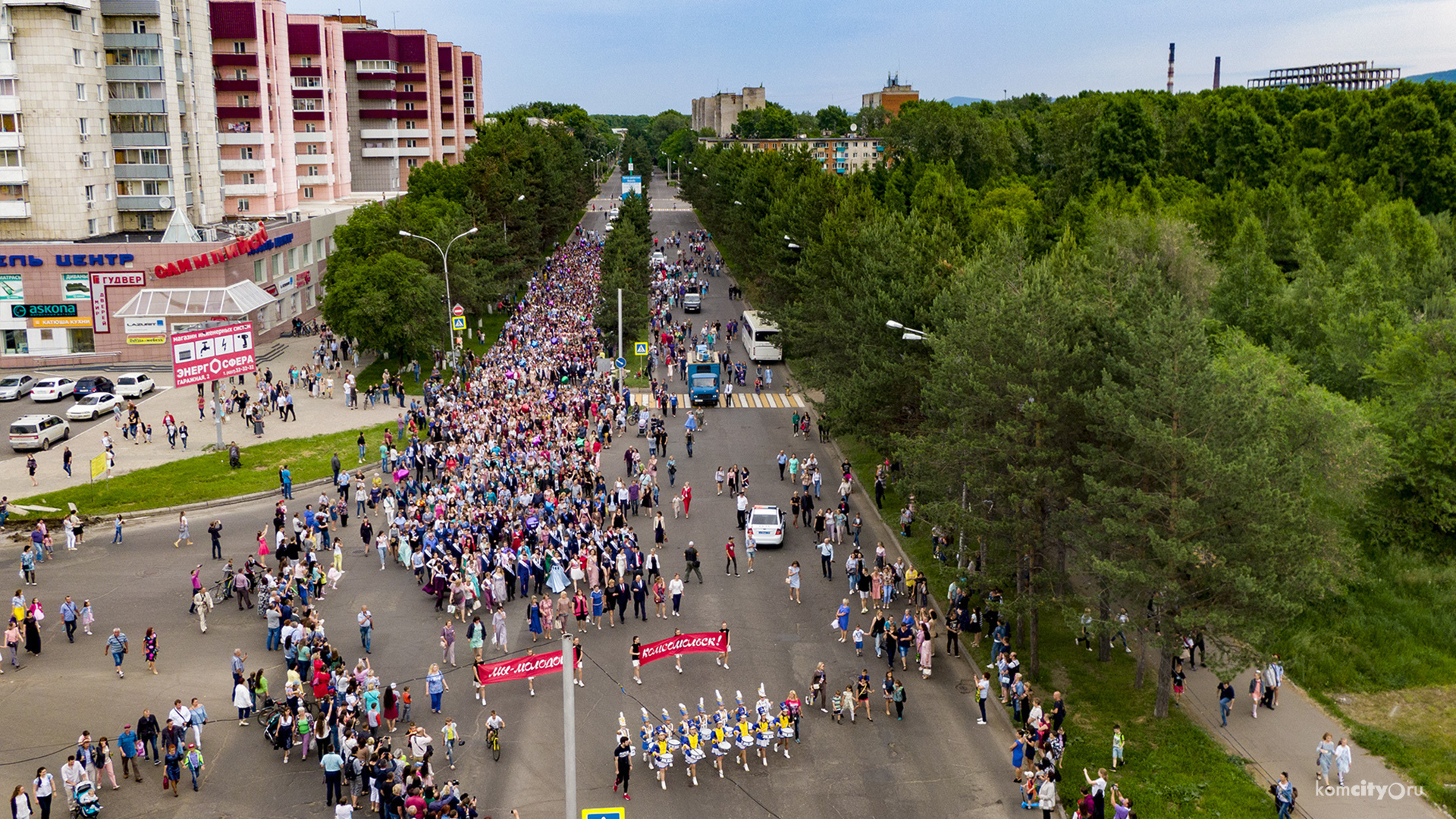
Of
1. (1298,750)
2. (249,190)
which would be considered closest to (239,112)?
(249,190)

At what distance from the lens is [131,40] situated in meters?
65.8

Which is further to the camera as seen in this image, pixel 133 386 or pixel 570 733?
pixel 133 386

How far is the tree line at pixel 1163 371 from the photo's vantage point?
21422 millimetres

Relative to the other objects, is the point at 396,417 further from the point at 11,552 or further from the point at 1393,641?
the point at 1393,641

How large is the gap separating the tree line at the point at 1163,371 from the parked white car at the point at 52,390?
3621 centimetres

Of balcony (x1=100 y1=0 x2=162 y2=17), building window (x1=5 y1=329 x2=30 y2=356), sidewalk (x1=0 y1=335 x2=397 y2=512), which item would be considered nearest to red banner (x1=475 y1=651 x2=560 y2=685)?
sidewalk (x1=0 y1=335 x2=397 y2=512)

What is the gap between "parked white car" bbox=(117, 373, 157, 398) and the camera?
173 feet

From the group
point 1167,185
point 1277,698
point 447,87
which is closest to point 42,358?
point 1277,698

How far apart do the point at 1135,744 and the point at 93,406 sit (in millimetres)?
47209

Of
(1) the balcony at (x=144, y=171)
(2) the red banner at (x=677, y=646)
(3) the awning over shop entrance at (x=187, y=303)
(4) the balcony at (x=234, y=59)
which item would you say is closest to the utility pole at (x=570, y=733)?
(2) the red banner at (x=677, y=646)

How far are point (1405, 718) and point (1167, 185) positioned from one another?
182 feet

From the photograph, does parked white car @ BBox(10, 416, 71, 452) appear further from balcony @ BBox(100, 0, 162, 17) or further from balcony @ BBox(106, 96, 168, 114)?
balcony @ BBox(100, 0, 162, 17)

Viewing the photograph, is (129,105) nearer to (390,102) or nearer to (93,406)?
(93,406)

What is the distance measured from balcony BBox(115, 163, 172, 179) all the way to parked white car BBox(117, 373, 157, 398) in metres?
19.5
